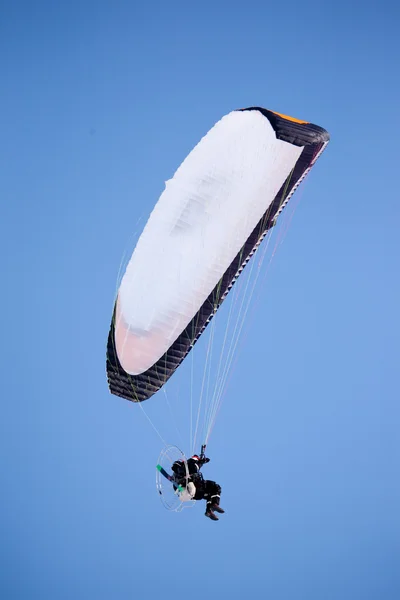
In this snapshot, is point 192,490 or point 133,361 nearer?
point 192,490

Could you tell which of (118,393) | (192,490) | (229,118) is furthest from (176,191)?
(192,490)

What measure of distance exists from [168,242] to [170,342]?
2080 mm

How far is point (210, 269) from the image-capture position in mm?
18812

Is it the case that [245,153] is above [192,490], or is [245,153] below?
above

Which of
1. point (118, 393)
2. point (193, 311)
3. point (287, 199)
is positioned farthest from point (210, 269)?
point (118, 393)

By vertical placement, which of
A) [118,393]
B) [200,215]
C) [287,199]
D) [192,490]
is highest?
[287,199]

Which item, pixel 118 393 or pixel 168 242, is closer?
pixel 168 242

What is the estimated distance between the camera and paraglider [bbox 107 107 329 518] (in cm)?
1856

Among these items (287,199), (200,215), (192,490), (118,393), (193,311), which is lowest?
(192,490)

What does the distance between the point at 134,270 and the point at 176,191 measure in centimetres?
179

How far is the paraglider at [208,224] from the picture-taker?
1856cm

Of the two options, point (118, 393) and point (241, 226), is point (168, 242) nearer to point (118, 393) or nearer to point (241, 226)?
point (241, 226)

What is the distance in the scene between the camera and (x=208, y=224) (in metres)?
18.6

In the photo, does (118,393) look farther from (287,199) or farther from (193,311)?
(287,199)
